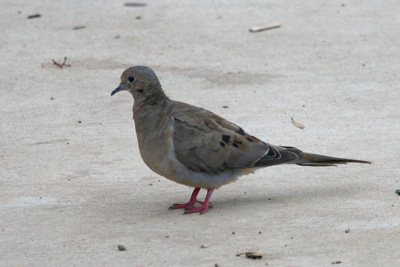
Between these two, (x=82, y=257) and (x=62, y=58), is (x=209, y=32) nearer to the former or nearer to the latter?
(x=62, y=58)

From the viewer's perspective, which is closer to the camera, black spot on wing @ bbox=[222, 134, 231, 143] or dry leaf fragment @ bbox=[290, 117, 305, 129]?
black spot on wing @ bbox=[222, 134, 231, 143]

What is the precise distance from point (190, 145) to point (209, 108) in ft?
7.82

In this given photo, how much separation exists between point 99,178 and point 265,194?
1235 millimetres

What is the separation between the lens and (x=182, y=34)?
949 cm

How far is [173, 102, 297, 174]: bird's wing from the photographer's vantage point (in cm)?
512

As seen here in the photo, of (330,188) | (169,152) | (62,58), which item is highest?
(169,152)

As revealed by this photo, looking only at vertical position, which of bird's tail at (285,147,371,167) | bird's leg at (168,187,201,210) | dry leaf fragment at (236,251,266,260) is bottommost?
bird's leg at (168,187,201,210)

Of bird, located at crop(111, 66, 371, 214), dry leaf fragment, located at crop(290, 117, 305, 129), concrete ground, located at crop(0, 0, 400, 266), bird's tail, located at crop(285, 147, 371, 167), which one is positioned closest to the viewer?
concrete ground, located at crop(0, 0, 400, 266)

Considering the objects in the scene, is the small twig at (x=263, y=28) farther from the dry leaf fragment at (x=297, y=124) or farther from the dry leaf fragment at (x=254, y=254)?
the dry leaf fragment at (x=254, y=254)

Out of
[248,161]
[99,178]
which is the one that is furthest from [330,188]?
[99,178]

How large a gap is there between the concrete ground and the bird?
0.23 metres

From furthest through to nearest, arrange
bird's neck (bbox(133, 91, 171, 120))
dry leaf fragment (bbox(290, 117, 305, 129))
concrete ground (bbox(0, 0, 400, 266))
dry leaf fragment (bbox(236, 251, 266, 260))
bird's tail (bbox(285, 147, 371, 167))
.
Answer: dry leaf fragment (bbox(290, 117, 305, 129)) < bird's tail (bbox(285, 147, 371, 167)) < bird's neck (bbox(133, 91, 171, 120)) < concrete ground (bbox(0, 0, 400, 266)) < dry leaf fragment (bbox(236, 251, 266, 260))

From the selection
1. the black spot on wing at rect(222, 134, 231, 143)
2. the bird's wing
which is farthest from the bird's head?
the black spot on wing at rect(222, 134, 231, 143)

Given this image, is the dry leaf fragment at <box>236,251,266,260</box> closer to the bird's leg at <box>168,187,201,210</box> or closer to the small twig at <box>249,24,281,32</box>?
the bird's leg at <box>168,187,201,210</box>
